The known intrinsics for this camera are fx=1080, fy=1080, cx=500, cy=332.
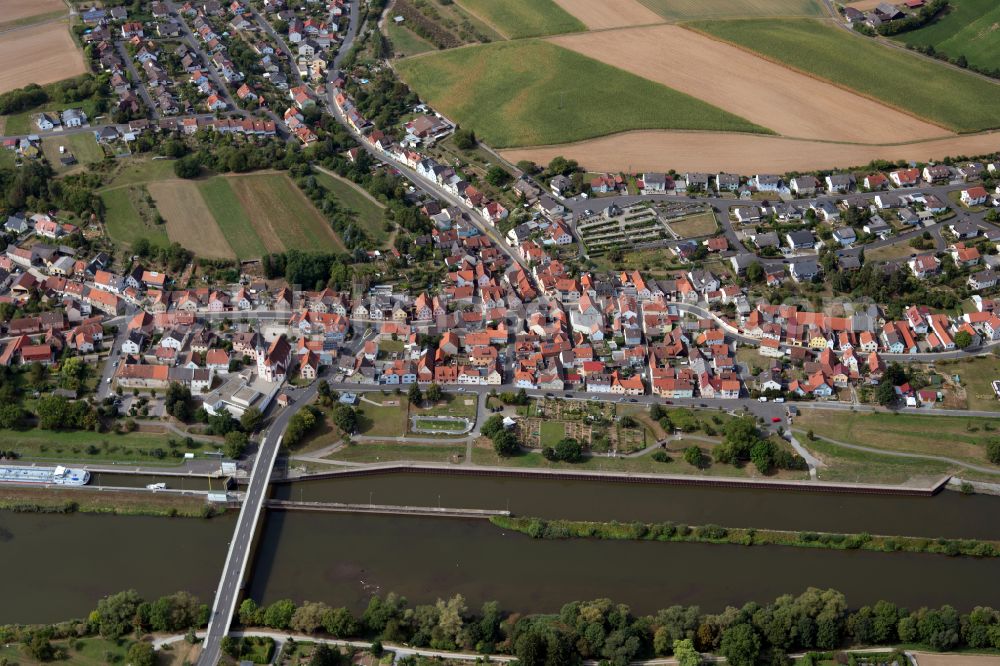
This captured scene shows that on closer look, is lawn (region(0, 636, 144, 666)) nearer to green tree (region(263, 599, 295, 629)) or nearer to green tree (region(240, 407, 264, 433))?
Answer: green tree (region(263, 599, 295, 629))

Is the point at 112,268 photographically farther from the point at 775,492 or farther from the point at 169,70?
the point at 775,492

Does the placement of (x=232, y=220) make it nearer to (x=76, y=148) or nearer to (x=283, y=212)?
(x=283, y=212)

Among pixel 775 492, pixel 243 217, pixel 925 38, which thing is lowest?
pixel 775 492

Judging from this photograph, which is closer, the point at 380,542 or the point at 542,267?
the point at 380,542

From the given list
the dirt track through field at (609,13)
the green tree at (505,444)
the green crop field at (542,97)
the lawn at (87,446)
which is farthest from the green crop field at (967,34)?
the lawn at (87,446)

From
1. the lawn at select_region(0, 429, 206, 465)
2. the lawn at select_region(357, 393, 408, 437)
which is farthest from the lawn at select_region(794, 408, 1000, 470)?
the lawn at select_region(0, 429, 206, 465)

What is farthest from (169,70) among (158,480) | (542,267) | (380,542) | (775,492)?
(775,492)
